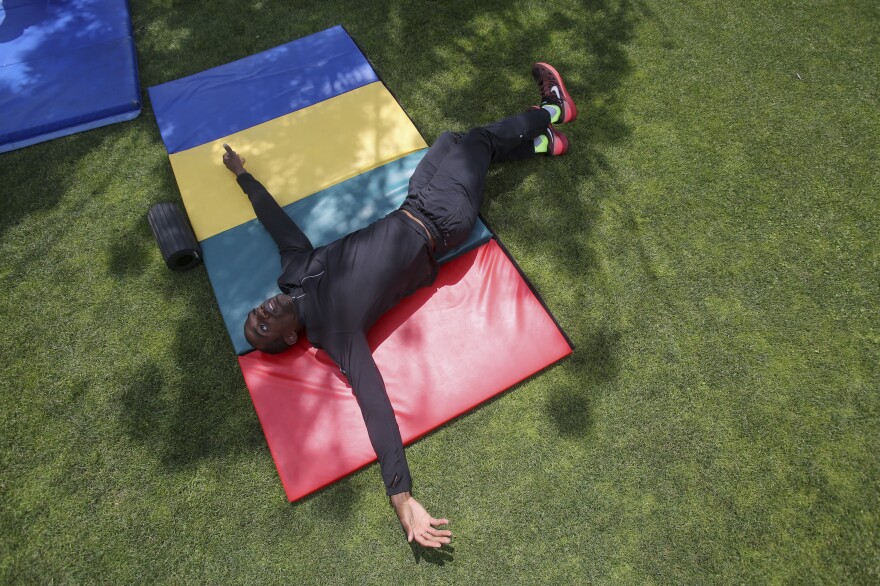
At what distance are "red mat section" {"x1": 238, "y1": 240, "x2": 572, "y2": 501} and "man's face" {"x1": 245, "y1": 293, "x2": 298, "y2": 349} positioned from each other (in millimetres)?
301

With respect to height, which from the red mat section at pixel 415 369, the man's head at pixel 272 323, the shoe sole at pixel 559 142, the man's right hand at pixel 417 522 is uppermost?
the shoe sole at pixel 559 142

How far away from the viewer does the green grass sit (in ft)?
11.2

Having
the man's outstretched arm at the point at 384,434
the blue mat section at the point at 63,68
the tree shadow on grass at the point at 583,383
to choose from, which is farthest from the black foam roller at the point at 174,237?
the tree shadow on grass at the point at 583,383

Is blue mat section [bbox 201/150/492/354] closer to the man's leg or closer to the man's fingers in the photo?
the man's leg

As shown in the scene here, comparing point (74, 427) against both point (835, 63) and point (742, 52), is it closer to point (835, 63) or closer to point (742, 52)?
point (742, 52)

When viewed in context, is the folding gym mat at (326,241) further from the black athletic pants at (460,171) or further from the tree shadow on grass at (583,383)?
the black athletic pants at (460,171)

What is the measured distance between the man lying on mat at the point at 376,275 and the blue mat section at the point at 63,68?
200 cm

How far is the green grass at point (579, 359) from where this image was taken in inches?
134

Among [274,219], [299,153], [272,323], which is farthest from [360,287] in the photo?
[299,153]

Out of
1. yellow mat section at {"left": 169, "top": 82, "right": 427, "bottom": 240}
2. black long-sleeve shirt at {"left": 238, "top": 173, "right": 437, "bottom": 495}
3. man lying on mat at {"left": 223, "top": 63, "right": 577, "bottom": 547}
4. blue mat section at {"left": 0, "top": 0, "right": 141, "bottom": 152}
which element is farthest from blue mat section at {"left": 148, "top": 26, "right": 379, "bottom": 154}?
black long-sleeve shirt at {"left": 238, "top": 173, "right": 437, "bottom": 495}

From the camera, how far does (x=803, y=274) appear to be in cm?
422

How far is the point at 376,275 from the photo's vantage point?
12.3 feet

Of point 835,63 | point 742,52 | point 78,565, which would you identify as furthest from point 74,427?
point 835,63

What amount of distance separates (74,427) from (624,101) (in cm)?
556
